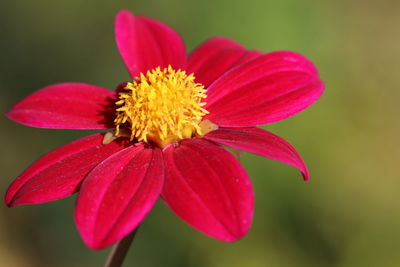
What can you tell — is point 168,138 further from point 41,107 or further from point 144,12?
point 144,12

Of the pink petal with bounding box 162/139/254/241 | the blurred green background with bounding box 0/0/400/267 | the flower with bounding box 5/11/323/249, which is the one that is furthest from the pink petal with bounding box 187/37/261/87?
the blurred green background with bounding box 0/0/400/267

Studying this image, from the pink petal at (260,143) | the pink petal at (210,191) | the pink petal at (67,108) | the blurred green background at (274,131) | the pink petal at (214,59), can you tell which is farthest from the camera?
the blurred green background at (274,131)

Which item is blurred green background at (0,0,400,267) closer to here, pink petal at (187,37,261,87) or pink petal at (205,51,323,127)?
pink petal at (187,37,261,87)

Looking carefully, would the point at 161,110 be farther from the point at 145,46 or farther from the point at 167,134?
the point at 145,46

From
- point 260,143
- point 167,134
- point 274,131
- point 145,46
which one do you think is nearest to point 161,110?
point 167,134

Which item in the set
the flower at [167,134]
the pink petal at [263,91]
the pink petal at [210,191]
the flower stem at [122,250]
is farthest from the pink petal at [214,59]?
the flower stem at [122,250]

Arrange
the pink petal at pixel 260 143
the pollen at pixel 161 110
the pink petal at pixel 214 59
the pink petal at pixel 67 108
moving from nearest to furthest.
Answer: the pink petal at pixel 260 143 → the pollen at pixel 161 110 → the pink petal at pixel 67 108 → the pink petal at pixel 214 59

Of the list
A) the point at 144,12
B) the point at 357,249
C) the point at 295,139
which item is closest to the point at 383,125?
the point at 295,139

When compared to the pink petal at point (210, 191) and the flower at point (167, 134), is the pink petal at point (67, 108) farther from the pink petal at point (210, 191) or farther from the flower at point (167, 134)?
the pink petal at point (210, 191)

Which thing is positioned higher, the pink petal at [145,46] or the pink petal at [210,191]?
the pink petal at [145,46]
